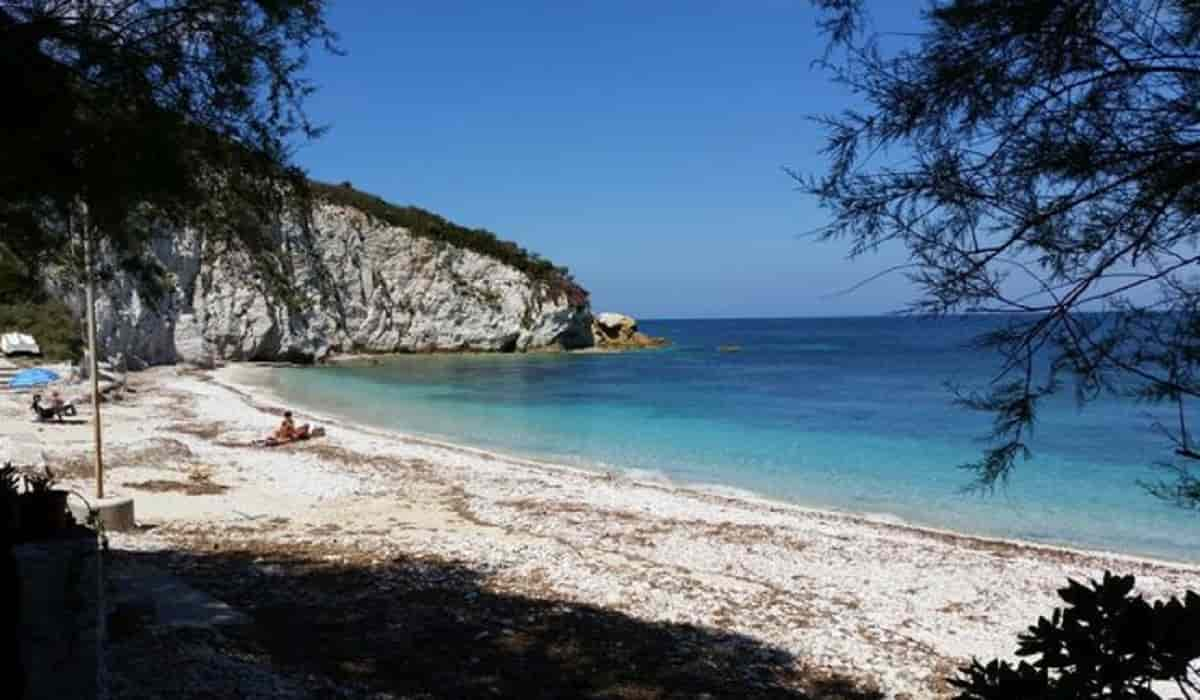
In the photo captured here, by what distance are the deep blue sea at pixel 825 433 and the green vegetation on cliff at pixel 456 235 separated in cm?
1437

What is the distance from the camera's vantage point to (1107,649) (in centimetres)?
215

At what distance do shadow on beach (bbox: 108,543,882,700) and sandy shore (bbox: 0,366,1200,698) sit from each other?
0.48 metres

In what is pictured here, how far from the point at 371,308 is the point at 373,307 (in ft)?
0.54

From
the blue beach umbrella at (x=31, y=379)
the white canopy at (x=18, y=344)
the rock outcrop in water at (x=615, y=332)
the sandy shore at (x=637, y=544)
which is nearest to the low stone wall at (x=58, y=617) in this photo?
the sandy shore at (x=637, y=544)

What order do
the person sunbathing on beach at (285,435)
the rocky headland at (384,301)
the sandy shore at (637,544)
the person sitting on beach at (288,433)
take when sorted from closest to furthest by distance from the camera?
1. the sandy shore at (637,544)
2. the person sunbathing on beach at (285,435)
3. the person sitting on beach at (288,433)
4. the rocky headland at (384,301)

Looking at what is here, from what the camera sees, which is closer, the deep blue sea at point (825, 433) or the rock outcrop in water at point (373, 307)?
the deep blue sea at point (825, 433)

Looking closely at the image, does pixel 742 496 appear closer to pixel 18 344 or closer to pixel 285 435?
pixel 285 435

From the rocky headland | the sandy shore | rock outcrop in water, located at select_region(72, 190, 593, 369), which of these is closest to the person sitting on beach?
the sandy shore

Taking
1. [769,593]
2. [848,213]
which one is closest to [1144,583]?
[769,593]

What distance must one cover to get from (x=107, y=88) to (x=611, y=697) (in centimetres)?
476

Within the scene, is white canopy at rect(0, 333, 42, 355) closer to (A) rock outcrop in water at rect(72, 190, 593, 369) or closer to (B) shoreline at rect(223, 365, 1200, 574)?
(B) shoreline at rect(223, 365, 1200, 574)

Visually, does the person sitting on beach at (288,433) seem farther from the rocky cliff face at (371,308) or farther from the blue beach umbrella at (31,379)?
the rocky cliff face at (371,308)

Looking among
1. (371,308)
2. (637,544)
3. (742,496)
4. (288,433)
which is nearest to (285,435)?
(288,433)

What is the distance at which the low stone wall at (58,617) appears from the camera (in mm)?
3387
